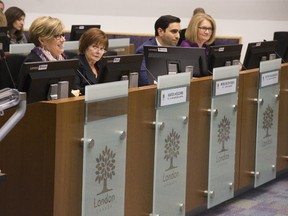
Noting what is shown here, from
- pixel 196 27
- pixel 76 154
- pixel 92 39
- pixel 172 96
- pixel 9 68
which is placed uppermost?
pixel 196 27

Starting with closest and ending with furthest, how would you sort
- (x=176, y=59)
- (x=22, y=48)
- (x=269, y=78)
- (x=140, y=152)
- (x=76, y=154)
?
(x=76, y=154), (x=140, y=152), (x=176, y=59), (x=269, y=78), (x=22, y=48)

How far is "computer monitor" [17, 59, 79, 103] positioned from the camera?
4.16m

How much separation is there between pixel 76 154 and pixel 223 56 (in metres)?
2.23

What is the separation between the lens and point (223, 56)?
6.08 metres

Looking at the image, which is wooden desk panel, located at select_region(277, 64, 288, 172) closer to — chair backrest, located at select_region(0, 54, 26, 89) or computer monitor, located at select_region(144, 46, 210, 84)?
computer monitor, located at select_region(144, 46, 210, 84)

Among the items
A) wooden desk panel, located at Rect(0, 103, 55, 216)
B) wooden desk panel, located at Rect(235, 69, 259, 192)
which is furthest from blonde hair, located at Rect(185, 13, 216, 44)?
wooden desk panel, located at Rect(0, 103, 55, 216)

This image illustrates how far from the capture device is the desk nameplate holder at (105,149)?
13.8 ft

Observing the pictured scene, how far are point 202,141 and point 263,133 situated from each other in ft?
3.51

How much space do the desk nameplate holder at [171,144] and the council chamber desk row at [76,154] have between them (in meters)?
0.05

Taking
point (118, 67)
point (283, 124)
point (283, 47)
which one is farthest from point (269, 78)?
point (118, 67)

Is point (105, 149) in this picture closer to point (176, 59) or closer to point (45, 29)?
point (45, 29)

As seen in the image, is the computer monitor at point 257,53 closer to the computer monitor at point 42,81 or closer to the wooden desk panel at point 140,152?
the wooden desk panel at point 140,152

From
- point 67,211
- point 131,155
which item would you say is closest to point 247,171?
point 131,155

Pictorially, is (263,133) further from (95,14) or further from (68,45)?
(95,14)
